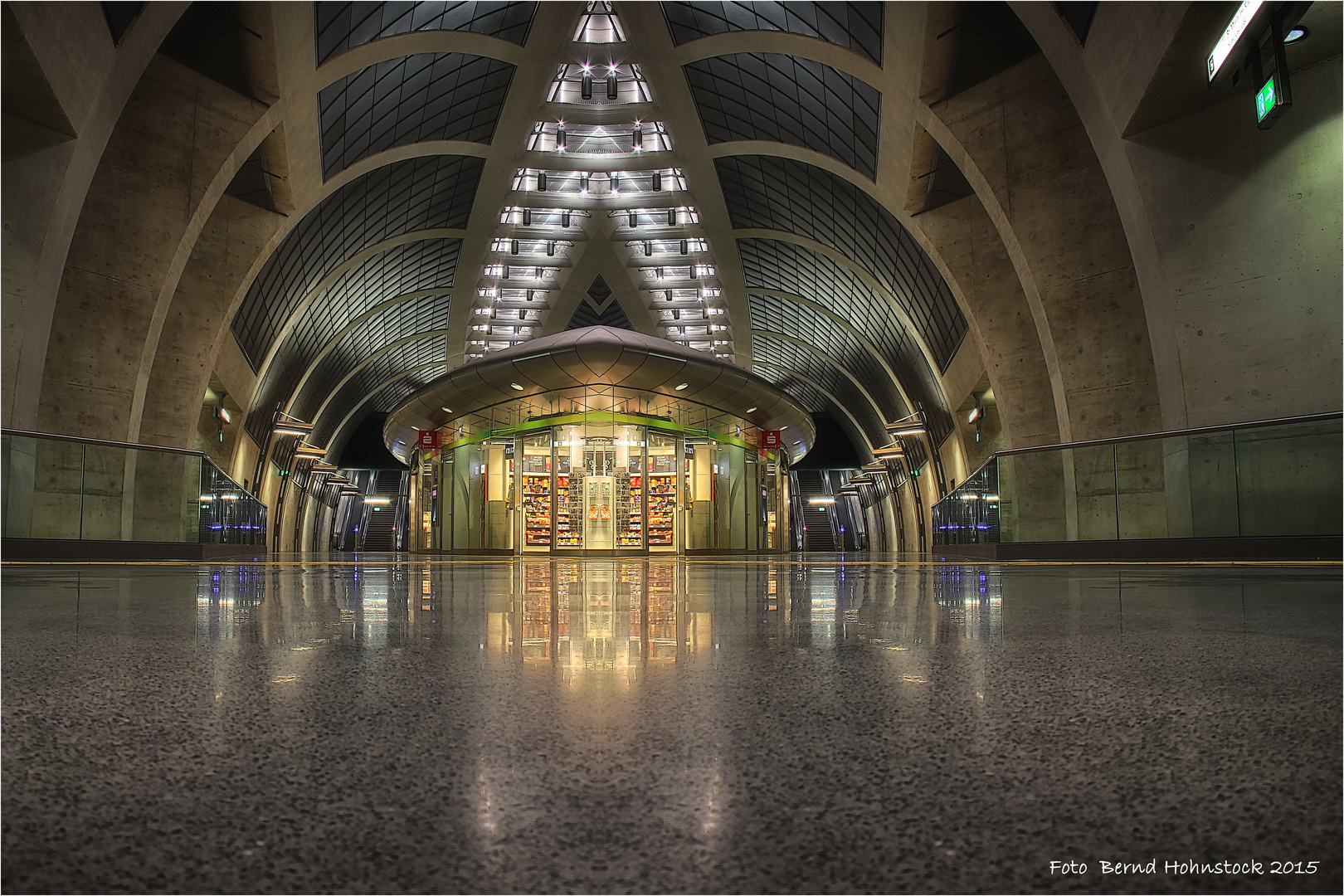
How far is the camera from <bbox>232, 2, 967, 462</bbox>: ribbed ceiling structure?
23.4 metres

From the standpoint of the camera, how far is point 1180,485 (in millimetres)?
12281

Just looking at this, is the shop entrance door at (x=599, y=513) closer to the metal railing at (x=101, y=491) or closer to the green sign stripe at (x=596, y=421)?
the green sign stripe at (x=596, y=421)

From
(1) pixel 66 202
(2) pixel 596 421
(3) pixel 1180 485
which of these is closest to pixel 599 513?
A: (2) pixel 596 421

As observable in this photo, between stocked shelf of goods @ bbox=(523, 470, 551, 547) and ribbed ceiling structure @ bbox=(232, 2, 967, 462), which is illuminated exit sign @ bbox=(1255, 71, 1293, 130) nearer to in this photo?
ribbed ceiling structure @ bbox=(232, 2, 967, 462)

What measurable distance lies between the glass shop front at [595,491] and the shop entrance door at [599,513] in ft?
0.09

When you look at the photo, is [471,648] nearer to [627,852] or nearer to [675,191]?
[627,852]

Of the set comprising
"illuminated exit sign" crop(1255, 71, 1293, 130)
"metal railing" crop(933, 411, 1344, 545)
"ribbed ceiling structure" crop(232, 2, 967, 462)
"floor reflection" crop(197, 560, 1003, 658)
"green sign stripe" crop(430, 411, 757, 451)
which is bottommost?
"floor reflection" crop(197, 560, 1003, 658)

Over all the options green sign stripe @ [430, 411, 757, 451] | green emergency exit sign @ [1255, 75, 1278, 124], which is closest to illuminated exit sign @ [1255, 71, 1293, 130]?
green emergency exit sign @ [1255, 75, 1278, 124]

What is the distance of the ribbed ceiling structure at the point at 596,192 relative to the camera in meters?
23.4

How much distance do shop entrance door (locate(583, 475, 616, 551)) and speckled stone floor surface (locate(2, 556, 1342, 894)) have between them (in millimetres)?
22719

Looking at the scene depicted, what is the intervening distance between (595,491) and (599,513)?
0.68 m

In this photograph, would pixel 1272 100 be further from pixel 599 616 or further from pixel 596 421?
pixel 596 421

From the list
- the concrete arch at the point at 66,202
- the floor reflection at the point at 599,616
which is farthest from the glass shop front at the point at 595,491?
the floor reflection at the point at 599,616

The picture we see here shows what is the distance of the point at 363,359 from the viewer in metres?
46.6
